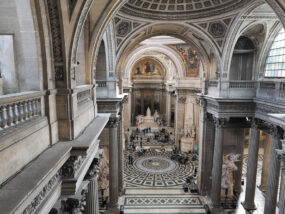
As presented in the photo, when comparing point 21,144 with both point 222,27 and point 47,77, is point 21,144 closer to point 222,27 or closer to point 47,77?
point 47,77

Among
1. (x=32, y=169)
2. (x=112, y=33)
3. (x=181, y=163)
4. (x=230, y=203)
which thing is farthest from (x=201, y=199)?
(x=32, y=169)

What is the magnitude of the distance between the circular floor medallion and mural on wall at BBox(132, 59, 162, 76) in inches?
847

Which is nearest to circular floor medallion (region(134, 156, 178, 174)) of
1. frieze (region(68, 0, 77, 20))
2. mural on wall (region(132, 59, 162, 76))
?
frieze (region(68, 0, 77, 20))

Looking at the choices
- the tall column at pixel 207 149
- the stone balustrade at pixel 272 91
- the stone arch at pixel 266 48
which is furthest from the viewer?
the tall column at pixel 207 149

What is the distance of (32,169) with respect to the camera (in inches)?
130

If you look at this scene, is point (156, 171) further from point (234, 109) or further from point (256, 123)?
point (256, 123)

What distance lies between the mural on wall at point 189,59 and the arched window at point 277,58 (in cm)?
915

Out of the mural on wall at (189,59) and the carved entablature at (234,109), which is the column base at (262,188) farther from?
the mural on wall at (189,59)

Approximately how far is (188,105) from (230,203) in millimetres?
11329

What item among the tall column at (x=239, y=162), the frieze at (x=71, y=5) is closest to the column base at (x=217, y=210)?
the tall column at (x=239, y=162)

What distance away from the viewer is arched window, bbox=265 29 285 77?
35.9 ft

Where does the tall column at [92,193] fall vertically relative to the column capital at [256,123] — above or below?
below

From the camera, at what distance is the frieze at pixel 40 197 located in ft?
10.2

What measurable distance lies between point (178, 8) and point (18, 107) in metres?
10.2
